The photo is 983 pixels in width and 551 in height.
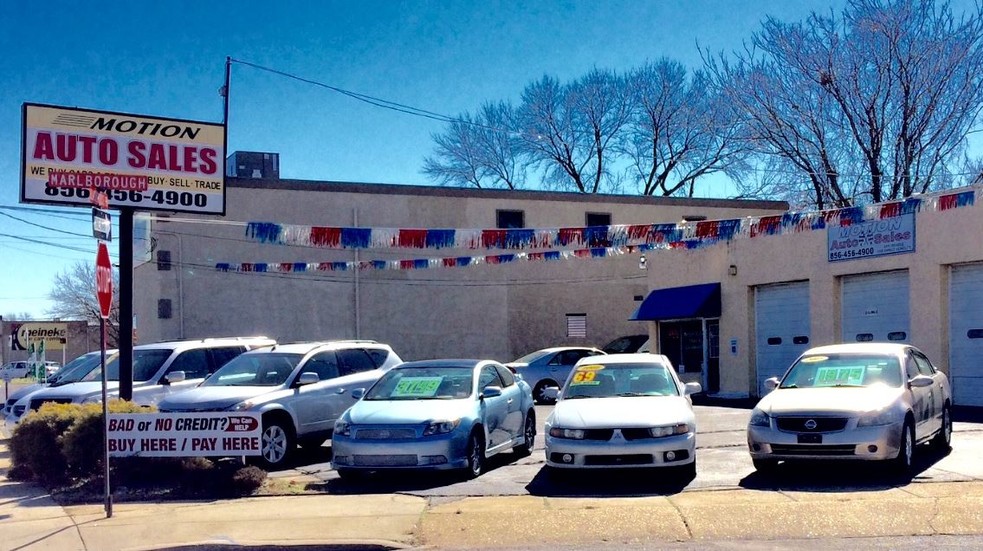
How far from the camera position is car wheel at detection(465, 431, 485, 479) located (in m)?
11.6

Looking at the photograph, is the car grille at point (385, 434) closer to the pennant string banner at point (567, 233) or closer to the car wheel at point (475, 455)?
the car wheel at point (475, 455)

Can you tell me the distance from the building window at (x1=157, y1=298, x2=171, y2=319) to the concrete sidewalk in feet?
72.1

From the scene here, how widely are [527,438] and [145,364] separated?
22.8 ft

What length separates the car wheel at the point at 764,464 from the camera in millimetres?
11148

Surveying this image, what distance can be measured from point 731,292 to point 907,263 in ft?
17.5

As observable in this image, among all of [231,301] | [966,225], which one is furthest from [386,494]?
[231,301]

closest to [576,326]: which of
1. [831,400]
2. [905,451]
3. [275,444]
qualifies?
[275,444]

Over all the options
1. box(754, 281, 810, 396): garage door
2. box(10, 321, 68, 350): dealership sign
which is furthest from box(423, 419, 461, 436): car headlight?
box(10, 321, 68, 350): dealership sign

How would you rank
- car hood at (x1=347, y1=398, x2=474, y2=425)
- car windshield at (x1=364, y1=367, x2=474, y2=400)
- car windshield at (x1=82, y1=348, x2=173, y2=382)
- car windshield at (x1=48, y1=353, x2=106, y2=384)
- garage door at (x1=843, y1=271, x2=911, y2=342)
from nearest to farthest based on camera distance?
1. car hood at (x1=347, y1=398, x2=474, y2=425)
2. car windshield at (x1=364, y1=367, x2=474, y2=400)
3. car windshield at (x1=82, y1=348, x2=173, y2=382)
4. car windshield at (x1=48, y1=353, x2=106, y2=384)
5. garage door at (x1=843, y1=271, x2=911, y2=342)

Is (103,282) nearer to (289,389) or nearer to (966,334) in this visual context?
(289,389)

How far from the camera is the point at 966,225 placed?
731 inches

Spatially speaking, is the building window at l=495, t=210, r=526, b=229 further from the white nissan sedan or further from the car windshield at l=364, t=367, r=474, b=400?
the white nissan sedan

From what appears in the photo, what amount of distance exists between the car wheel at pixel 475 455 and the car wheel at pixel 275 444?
→ 290 centimetres

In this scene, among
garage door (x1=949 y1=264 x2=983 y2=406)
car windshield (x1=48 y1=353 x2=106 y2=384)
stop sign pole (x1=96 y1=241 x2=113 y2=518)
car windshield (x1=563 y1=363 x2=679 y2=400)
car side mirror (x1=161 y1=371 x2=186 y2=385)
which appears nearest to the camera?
stop sign pole (x1=96 y1=241 x2=113 y2=518)
